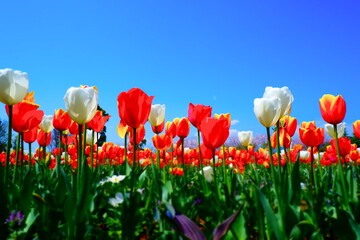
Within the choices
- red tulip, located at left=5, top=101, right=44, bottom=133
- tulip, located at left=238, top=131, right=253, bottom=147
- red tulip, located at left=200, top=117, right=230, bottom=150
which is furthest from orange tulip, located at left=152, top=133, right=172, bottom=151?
red tulip, located at left=200, top=117, right=230, bottom=150

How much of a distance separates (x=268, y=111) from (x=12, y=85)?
69.1 inches

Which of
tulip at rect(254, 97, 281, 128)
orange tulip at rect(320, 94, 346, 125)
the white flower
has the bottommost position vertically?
the white flower

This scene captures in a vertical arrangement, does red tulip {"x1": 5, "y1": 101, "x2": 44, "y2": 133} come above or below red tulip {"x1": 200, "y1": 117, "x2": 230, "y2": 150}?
above

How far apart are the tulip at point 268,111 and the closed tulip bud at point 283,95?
0.24 meters

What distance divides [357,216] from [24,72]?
236 cm

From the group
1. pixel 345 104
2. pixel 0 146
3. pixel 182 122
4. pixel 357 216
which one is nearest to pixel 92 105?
pixel 182 122

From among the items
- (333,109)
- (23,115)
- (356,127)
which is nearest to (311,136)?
(333,109)

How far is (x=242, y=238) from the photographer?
61.3 inches

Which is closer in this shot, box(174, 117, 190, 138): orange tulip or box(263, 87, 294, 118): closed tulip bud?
box(263, 87, 294, 118): closed tulip bud

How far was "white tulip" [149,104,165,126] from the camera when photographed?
3.29 metres

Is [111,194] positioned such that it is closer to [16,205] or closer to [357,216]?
[16,205]

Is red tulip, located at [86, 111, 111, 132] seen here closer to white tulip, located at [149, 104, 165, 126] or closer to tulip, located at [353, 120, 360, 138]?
white tulip, located at [149, 104, 165, 126]

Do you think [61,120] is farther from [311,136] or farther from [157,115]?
[311,136]

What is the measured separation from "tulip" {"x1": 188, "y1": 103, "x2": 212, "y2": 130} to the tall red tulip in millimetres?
970
